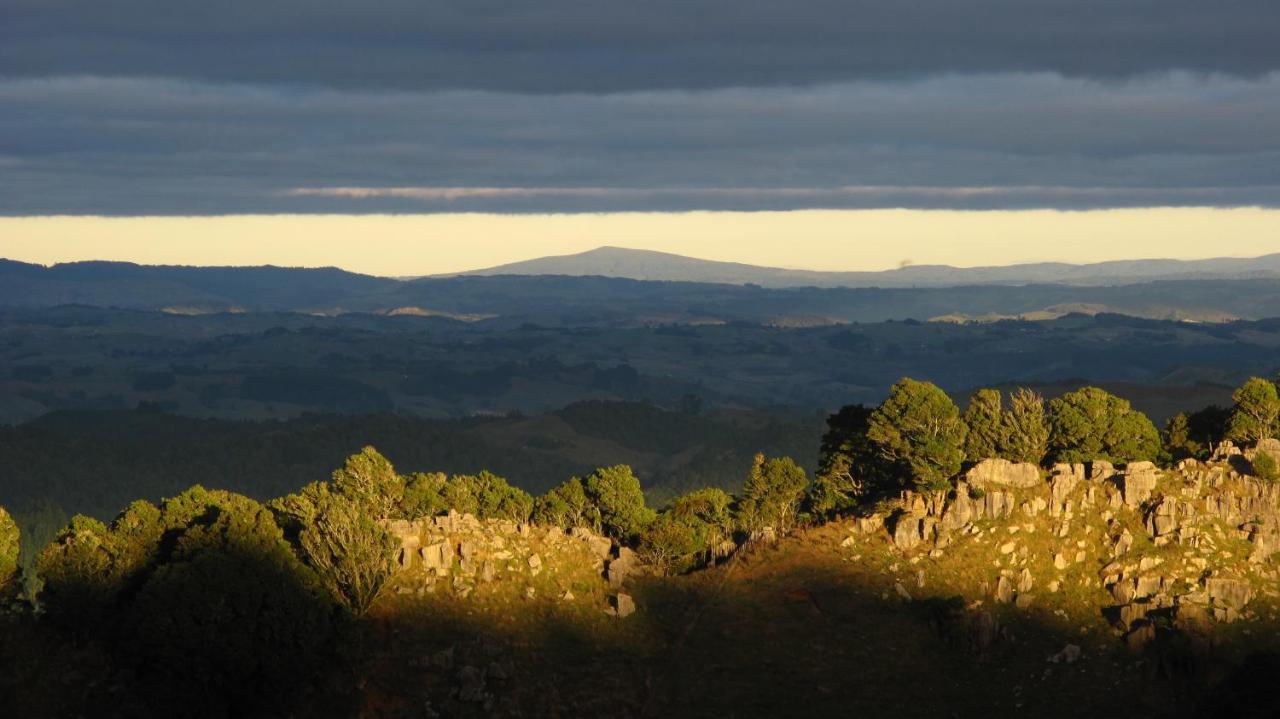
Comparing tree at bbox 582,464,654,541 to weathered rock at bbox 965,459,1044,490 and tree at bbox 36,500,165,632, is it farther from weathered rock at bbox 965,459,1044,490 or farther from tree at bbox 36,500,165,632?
tree at bbox 36,500,165,632

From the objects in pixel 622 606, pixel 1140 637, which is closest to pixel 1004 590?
pixel 1140 637

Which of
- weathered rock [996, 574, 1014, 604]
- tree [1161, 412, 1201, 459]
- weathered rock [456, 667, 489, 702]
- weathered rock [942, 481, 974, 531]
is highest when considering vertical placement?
tree [1161, 412, 1201, 459]

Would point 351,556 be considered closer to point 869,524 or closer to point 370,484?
point 370,484

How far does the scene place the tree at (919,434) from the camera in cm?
12612

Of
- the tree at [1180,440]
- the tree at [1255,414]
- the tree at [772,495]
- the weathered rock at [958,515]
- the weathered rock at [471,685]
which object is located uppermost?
the tree at [1255,414]

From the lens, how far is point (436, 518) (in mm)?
114812

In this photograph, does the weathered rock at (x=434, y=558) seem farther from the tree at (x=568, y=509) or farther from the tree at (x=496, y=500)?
the tree at (x=496, y=500)

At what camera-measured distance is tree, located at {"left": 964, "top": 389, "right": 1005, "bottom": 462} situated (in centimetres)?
13162

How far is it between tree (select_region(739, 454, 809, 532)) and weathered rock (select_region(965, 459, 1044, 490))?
57.7 ft

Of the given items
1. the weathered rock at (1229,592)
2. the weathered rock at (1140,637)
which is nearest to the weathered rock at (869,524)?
the weathered rock at (1140,637)

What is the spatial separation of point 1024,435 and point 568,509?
3783 centimetres

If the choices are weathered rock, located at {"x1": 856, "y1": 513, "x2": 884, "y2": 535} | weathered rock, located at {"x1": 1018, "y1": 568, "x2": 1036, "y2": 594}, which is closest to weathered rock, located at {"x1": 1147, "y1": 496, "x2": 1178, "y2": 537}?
weathered rock, located at {"x1": 1018, "y1": 568, "x2": 1036, "y2": 594}

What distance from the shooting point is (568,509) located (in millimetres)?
137625

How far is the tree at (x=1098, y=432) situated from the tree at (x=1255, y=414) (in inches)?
266
